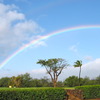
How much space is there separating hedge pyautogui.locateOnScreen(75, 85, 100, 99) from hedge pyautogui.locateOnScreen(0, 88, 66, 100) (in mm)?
5216

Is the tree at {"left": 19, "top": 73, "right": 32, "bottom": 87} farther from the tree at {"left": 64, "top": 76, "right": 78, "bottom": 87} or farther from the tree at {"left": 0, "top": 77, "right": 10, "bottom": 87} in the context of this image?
the tree at {"left": 64, "top": 76, "right": 78, "bottom": 87}

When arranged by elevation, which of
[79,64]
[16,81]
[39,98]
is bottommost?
[39,98]

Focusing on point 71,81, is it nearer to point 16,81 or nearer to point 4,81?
point 16,81

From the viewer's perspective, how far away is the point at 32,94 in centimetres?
2531

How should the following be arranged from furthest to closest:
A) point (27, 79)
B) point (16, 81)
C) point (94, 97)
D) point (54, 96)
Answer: point (27, 79) < point (16, 81) < point (94, 97) < point (54, 96)

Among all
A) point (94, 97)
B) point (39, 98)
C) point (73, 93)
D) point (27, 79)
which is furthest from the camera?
point (27, 79)

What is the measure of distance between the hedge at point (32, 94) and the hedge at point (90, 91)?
17.1 ft

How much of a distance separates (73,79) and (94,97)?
231ft

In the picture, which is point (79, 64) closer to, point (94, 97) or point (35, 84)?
point (35, 84)

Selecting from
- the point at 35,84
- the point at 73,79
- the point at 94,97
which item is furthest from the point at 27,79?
the point at 94,97

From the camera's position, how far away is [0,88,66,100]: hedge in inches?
890

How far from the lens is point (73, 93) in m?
30.5

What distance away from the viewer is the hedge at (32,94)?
22.6 m

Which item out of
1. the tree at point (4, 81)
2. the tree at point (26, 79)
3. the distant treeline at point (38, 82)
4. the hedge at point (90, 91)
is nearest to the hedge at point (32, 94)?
the hedge at point (90, 91)
